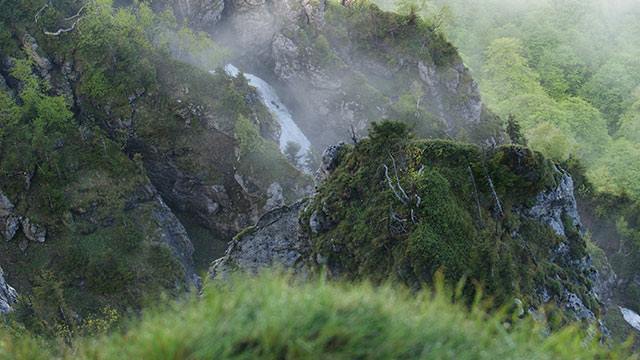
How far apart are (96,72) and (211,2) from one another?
60.5ft

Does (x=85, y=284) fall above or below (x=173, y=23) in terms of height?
below

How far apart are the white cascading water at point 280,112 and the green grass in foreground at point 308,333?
1930 inches

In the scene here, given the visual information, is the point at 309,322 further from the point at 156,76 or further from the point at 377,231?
the point at 156,76

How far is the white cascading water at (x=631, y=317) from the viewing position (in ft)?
147

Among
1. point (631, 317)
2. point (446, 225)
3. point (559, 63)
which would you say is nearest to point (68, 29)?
point (446, 225)

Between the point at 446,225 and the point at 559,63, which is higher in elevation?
the point at 559,63

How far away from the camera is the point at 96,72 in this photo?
49438mm

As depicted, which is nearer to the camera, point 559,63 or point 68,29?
point 68,29

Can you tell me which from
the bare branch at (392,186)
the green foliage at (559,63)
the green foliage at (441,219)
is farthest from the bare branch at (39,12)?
the bare branch at (392,186)

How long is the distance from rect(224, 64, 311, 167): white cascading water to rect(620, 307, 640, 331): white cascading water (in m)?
30.5

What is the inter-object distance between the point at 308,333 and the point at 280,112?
184ft

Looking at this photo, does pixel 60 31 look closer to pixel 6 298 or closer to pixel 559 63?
pixel 6 298

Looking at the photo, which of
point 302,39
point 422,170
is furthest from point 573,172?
point 422,170

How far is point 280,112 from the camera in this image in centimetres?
6181
